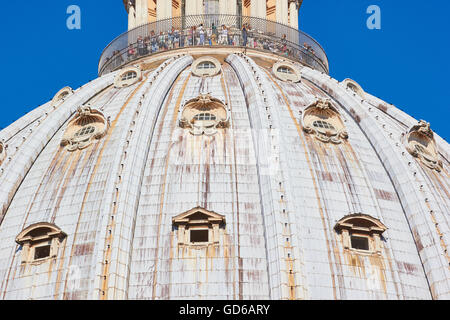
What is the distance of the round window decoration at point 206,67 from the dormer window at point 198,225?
9.99 meters

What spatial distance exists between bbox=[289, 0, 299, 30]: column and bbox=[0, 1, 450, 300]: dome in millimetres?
8614

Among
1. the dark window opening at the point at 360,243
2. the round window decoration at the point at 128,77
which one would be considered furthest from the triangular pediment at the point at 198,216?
the round window decoration at the point at 128,77

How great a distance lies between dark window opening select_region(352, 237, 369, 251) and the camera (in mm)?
36375

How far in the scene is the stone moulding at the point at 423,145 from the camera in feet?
136

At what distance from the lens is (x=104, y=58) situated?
50.0 metres

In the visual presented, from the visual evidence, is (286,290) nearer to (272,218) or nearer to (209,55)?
(272,218)

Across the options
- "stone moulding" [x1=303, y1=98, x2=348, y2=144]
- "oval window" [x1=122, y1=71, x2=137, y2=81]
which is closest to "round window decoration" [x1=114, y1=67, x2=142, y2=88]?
"oval window" [x1=122, y1=71, x2=137, y2=81]

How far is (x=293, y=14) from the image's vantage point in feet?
175

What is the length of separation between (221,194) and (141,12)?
1748cm

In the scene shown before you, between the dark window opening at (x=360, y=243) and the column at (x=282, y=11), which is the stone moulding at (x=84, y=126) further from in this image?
the column at (x=282, y=11)

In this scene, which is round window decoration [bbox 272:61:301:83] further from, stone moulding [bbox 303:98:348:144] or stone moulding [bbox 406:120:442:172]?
stone moulding [bbox 406:120:442:172]

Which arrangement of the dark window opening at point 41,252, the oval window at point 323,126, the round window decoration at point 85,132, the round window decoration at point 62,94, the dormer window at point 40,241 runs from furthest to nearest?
the round window decoration at point 62,94
the oval window at point 323,126
the round window decoration at point 85,132
the dark window opening at point 41,252
the dormer window at point 40,241

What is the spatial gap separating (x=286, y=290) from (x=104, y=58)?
67.3ft

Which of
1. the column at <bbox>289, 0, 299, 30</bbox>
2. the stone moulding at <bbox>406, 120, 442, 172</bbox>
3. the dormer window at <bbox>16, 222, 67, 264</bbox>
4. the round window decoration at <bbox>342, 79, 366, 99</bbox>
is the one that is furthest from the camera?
the column at <bbox>289, 0, 299, 30</bbox>
